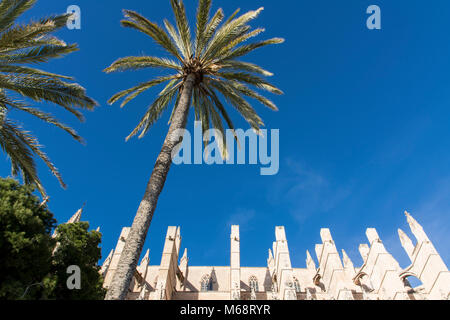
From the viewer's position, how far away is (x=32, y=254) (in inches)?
418

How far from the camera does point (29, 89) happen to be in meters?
8.81

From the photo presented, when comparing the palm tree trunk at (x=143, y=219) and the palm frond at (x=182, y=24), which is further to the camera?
the palm frond at (x=182, y=24)

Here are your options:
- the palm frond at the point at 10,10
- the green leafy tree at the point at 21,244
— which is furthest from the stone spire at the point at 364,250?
the palm frond at the point at 10,10

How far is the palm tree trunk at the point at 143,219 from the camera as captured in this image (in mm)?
6004

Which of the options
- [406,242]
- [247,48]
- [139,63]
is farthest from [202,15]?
[406,242]

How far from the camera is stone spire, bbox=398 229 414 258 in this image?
26092 millimetres

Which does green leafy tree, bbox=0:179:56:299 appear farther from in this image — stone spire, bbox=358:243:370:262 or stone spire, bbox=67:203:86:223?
stone spire, bbox=358:243:370:262

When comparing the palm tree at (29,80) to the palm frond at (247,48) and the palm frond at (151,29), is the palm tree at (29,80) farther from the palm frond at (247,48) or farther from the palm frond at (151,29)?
the palm frond at (247,48)

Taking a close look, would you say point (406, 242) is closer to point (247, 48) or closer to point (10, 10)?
point (247, 48)

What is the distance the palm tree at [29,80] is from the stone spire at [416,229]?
2848 cm
